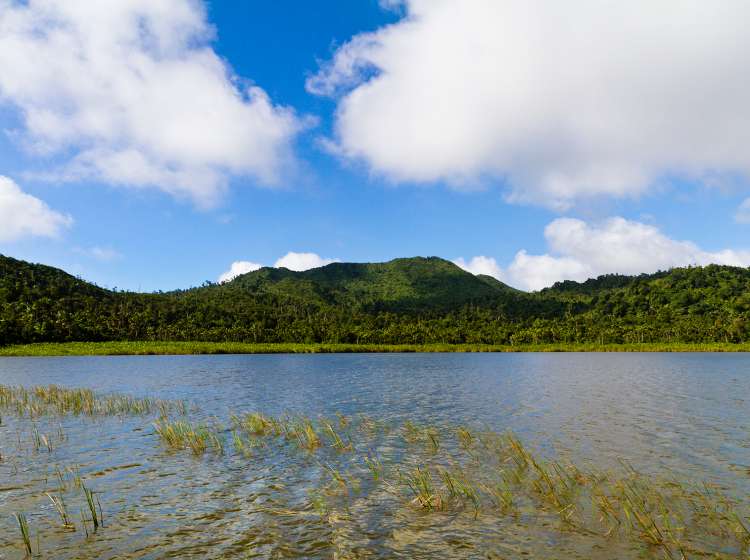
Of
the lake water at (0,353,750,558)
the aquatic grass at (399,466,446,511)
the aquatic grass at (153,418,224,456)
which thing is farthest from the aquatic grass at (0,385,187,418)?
the aquatic grass at (399,466,446,511)

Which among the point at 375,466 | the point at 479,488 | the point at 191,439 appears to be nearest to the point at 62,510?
the point at 191,439

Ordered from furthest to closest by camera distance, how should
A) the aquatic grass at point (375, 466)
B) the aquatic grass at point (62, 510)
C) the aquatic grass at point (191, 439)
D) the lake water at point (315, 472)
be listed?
the aquatic grass at point (191, 439), the aquatic grass at point (375, 466), the aquatic grass at point (62, 510), the lake water at point (315, 472)

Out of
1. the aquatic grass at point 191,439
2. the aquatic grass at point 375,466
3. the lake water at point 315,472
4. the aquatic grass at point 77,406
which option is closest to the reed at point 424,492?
the lake water at point 315,472

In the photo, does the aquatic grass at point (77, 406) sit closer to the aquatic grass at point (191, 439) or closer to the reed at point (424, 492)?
the aquatic grass at point (191, 439)

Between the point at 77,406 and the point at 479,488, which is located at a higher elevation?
the point at 479,488

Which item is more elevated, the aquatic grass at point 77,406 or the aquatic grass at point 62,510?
the aquatic grass at point 62,510

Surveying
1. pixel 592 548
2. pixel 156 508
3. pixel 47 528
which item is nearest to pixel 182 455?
pixel 156 508

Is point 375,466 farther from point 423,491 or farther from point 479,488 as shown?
point 479,488

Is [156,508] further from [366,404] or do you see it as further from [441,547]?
[366,404]

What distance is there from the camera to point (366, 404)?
1921 inches

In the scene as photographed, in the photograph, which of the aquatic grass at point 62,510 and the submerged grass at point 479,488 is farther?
the aquatic grass at point 62,510

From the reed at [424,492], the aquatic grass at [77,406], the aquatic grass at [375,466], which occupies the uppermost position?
the reed at [424,492]

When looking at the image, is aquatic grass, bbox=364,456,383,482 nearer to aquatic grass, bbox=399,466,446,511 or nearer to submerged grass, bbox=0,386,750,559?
submerged grass, bbox=0,386,750,559

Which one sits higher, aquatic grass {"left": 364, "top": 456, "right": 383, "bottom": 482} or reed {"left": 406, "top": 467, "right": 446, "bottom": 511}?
reed {"left": 406, "top": 467, "right": 446, "bottom": 511}
